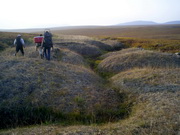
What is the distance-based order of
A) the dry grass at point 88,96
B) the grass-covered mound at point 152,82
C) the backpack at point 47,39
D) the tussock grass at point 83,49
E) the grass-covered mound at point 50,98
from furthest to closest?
1. the tussock grass at point 83,49
2. the backpack at point 47,39
3. the grass-covered mound at point 152,82
4. the grass-covered mound at point 50,98
5. the dry grass at point 88,96

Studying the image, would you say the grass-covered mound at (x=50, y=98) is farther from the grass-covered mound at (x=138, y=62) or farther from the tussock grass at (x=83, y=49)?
the tussock grass at (x=83, y=49)

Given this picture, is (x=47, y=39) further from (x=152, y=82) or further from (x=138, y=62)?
(x=138, y=62)

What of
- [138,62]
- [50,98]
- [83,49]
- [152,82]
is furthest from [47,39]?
[83,49]

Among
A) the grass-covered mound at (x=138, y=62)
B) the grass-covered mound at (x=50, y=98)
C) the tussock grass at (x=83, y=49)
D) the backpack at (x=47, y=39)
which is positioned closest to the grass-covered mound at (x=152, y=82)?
the grass-covered mound at (x=50, y=98)

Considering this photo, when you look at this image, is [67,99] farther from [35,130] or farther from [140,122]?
[140,122]

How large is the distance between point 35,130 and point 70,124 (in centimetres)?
183

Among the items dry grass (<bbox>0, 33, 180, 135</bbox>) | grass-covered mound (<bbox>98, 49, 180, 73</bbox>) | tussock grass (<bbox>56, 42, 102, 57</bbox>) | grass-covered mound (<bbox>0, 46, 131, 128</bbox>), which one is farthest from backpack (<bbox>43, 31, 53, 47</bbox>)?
tussock grass (<bbox>56, 42, 102, 57</bbox>)

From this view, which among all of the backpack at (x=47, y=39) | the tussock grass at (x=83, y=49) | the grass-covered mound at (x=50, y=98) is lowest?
the grass-covered mound at (x=50, y=98)

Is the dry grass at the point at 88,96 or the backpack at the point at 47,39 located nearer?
the dry grass at the point at 88,96

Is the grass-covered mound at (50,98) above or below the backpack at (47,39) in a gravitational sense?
below

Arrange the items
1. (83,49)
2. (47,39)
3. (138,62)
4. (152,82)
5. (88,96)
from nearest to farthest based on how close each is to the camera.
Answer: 1. (88,96)
2. (152,82)
3. (47,39)
4. (138,62)
5. (83,49)

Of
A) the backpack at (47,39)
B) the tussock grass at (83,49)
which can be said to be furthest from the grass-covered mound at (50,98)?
the tussock grass at (83,49)

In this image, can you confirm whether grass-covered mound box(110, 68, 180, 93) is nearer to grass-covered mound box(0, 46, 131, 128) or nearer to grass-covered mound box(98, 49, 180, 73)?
grass-covered mound box(0, 46, 131, 128)

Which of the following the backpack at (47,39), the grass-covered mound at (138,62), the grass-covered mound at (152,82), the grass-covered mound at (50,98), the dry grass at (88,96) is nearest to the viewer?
the dry grass at (88,96)
